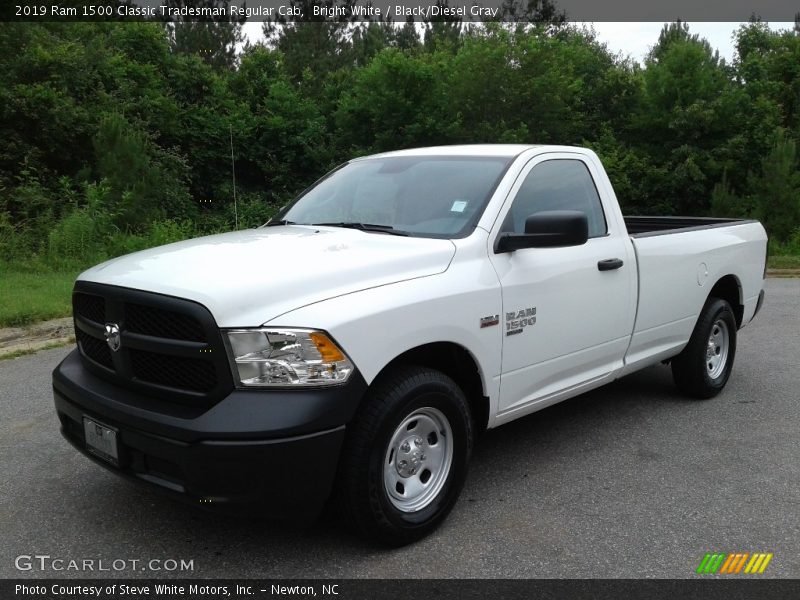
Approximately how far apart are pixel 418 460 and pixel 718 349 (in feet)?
11.8

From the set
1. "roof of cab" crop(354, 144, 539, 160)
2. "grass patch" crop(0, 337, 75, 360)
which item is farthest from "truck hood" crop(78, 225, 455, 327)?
"grass patch" crop(0, 337, 75, 360)

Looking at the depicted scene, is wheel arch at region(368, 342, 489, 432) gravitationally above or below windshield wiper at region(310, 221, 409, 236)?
below

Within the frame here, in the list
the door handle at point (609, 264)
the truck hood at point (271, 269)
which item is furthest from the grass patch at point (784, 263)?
the truck hood at point (271, 269)

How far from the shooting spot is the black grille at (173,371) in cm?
307

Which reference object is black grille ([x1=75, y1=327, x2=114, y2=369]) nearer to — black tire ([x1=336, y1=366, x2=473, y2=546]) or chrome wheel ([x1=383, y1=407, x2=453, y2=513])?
black tire ([x1=336, y1=366, x2=473, y2=546])

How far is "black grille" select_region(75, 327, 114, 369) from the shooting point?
351 cm

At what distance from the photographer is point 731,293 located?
6191mm

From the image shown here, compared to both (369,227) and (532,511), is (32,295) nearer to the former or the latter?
(369,227)

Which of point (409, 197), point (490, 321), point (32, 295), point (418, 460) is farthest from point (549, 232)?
point (32, 295)

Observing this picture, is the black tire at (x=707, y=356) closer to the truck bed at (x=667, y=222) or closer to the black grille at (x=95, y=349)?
the truck bed at (x=667, y=222)

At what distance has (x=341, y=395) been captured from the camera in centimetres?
303

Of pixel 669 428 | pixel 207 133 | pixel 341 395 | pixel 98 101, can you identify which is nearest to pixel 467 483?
pixel 341 395

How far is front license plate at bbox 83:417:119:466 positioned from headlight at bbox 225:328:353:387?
28.0 inches

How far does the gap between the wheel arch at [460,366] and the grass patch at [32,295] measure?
6.00 metres
